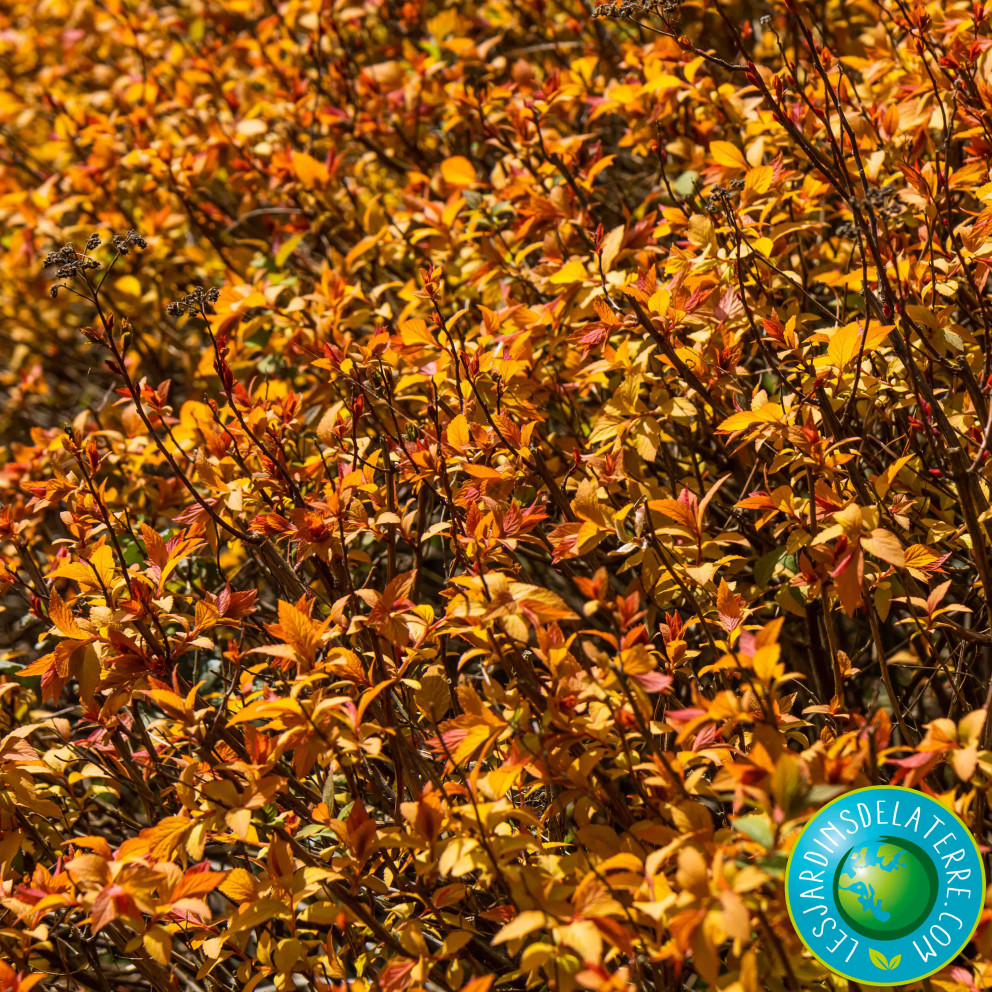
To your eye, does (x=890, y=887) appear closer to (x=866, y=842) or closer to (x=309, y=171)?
(x=866, y=842)

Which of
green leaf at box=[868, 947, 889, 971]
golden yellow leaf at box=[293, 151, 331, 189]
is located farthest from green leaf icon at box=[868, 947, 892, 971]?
golden yellow leaf at box=[293, 151, 331, 189]

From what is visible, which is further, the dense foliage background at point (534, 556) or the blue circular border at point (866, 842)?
the dense foliage background at point (534, 556)

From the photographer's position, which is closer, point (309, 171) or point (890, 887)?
point (890, 887)

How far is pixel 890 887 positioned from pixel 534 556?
1.20 m

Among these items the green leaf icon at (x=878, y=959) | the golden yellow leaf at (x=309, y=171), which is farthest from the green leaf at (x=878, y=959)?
the golden yellow leaf at (x=309, y=171)

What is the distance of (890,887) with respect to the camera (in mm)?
1260

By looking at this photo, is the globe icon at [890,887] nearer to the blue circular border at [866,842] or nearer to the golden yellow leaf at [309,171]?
the blue circular border at [866,842]

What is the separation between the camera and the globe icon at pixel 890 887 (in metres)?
1.25

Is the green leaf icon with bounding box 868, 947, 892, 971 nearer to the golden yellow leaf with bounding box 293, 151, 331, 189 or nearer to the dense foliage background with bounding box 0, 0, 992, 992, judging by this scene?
the dense foliage background with bounding box 0, 0, 992, 992

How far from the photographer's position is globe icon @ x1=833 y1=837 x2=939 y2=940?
125 cm

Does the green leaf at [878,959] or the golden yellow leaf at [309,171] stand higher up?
the golden yellow leaf at [309,171]

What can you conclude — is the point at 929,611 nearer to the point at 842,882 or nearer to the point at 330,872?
the point at 842,882

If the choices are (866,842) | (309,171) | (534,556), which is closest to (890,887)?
(866,842)

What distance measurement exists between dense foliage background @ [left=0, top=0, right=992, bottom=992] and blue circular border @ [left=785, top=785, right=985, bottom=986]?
4 cm
